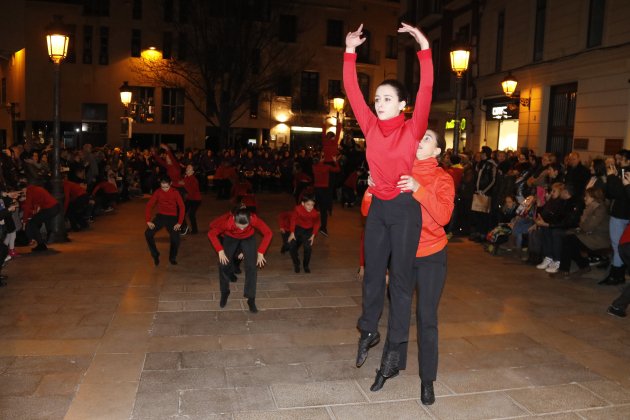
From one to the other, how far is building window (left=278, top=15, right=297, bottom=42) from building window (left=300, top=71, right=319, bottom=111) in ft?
8.35

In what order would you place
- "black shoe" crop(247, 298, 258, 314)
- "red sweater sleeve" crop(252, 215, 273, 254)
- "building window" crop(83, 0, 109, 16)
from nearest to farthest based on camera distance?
"black shoe" crop(247, 298, 258, 314) → "red sweater sleeve" crop(252, 215, 273, 254) → "building window" crop(83, 0, 109, 16)

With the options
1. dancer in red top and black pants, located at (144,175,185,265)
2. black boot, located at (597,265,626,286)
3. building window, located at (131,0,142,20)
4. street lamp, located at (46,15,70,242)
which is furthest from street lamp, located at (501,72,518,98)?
building window, located at (131,0,142,20)

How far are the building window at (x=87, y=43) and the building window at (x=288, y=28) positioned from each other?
453 inches

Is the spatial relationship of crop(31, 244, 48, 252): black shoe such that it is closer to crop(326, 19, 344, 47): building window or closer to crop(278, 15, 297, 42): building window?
crop(278, 15, 297, 42): building window

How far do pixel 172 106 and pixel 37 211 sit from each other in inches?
1074

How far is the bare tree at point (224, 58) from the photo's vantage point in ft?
106

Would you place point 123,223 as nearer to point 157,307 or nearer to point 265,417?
point 157,307

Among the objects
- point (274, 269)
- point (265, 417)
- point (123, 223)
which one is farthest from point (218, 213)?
point (265, 417)

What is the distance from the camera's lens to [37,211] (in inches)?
447

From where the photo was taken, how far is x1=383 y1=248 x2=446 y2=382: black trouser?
4.46m

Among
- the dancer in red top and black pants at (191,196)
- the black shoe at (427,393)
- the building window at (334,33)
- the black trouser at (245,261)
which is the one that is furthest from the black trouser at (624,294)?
the building window at (334,33)

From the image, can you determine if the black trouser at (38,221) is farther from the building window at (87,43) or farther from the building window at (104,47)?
the building window at (87,43)

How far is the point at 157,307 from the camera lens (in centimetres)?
756

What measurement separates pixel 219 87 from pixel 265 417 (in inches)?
1305
